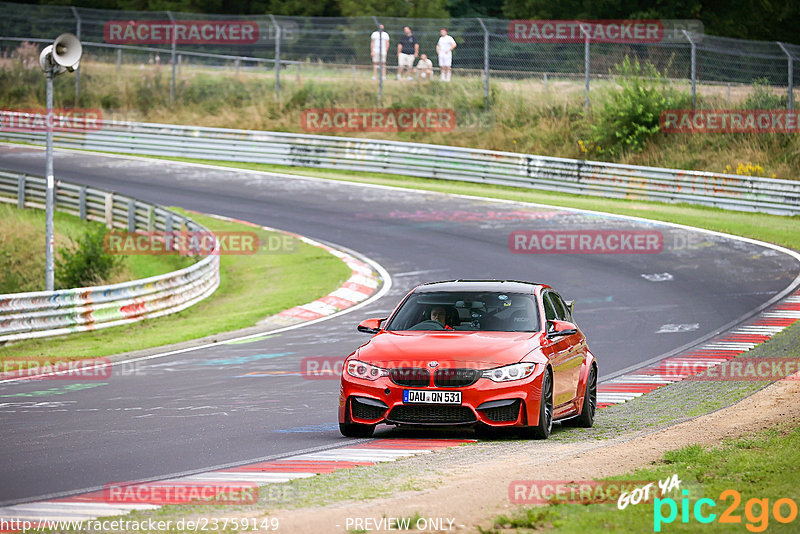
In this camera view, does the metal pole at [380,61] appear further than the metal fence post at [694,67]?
Yes

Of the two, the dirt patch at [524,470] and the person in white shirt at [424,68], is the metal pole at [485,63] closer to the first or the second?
the person in white shirt at [424,68]

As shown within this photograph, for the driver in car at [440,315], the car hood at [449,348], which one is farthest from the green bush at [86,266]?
the car hood at [449,348]

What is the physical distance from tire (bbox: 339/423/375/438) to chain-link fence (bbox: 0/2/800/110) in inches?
1048

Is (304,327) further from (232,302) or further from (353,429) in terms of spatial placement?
(353,429)

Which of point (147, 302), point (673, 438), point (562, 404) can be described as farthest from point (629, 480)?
point (147, 302)

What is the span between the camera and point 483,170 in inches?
1438

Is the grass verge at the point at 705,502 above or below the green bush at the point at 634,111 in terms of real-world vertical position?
below

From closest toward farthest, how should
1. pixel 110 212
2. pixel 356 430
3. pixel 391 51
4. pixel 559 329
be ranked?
pixel 356 430 < pixel 559 329 < pixel 110 212 < pixel 391 51

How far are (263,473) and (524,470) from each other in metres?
1.90

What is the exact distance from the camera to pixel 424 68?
135 ft

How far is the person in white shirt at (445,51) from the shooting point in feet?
130

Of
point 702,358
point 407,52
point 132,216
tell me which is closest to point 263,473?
point 702,358

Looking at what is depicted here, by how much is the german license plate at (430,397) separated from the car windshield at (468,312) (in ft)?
3.70

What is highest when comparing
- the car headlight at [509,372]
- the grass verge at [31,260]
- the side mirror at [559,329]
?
the side mirror at [559,329]
